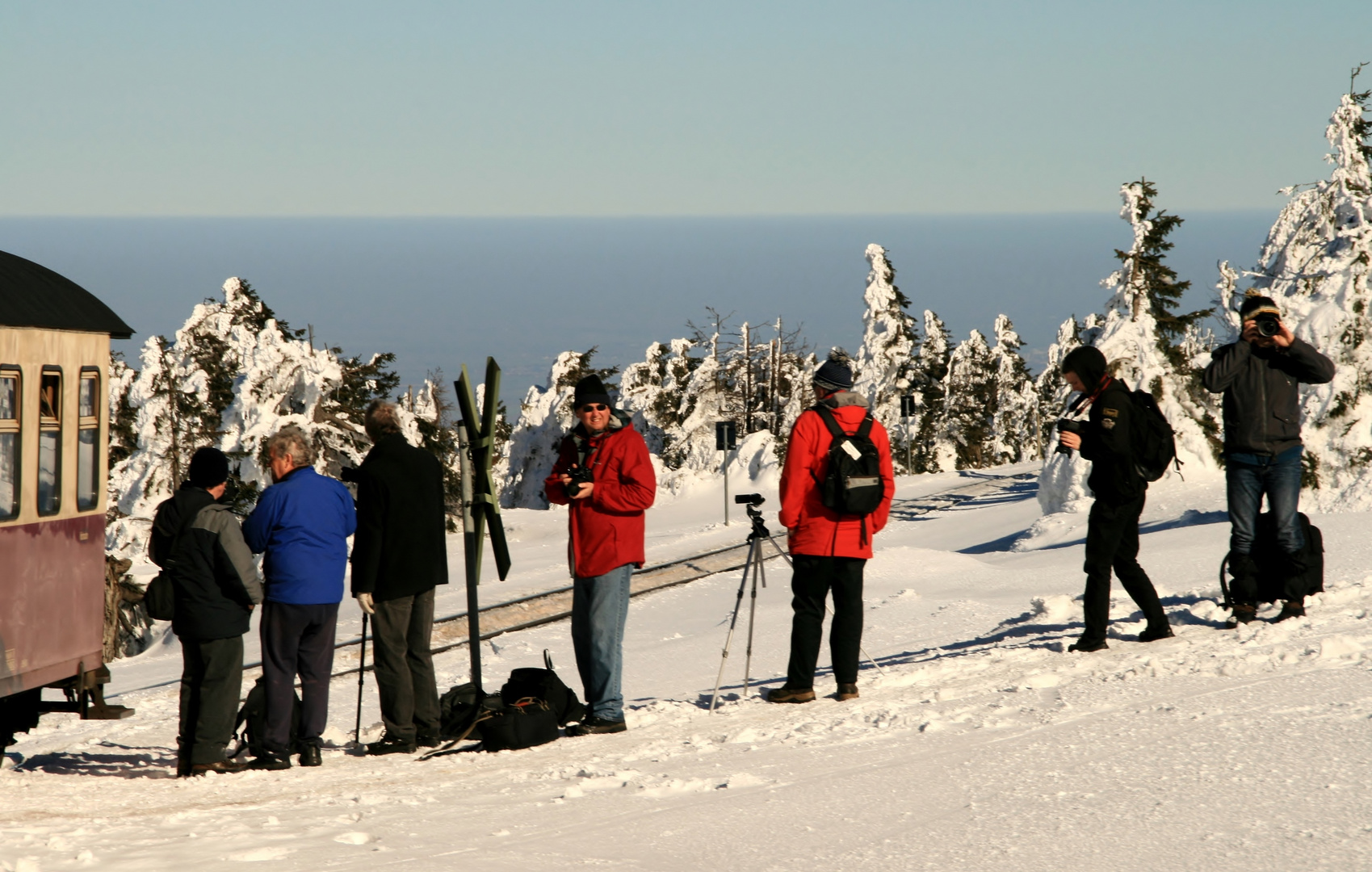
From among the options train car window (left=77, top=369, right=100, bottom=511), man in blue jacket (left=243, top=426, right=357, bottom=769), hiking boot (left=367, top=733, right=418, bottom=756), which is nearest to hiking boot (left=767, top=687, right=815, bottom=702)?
hiking boot (left=367, top=733, right=418, bottom=756)

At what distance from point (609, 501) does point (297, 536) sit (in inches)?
69.9

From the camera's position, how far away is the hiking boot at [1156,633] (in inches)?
332

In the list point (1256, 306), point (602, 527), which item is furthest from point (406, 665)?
point (1256, 306)

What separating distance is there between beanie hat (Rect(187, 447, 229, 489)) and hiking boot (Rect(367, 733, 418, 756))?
1846 millimetres

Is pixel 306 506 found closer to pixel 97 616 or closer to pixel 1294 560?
pixel 97 616

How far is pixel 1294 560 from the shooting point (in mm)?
8484

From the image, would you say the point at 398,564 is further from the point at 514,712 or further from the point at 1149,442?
the point at 1149,442

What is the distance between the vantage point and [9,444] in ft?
26.1

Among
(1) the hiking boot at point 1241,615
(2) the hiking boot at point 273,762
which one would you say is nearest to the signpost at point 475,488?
(2) the hiking boot at point 273,762

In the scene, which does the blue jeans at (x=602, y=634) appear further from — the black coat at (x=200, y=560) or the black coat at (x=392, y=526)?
the black coat at (x=200, y=560)

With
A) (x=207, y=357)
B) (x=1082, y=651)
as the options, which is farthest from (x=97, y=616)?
(x=207, y=357)

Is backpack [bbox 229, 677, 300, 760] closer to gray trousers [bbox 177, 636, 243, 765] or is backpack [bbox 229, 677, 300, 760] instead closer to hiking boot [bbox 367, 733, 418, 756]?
gray trousers [bbox 177, 636, 243, 765]

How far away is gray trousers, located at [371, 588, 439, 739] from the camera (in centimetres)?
767

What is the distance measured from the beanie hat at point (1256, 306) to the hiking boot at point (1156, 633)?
205 centimetres
